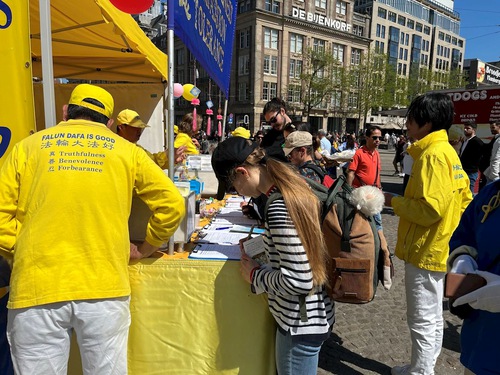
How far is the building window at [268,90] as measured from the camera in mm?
45534

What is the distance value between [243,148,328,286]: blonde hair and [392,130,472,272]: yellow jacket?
0.93m

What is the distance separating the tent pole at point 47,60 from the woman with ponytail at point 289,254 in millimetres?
1068

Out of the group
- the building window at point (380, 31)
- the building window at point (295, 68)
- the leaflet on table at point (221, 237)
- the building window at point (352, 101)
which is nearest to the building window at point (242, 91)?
the building window at point (295, 68)

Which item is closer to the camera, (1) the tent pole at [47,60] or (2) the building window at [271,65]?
(1) the tent pole at [47,60]

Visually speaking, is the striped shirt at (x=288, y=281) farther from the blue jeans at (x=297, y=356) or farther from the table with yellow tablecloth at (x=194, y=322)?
the table with yellow tablecloth at (x=194, y=322)

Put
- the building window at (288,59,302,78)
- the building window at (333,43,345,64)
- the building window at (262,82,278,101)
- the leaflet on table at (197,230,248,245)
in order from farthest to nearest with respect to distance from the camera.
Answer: the building window at (333,43,345,64) < the building window at (288,59,302,78) < the building window at (262,82,278,101) < the leaflet on table at (197,230,248,245)

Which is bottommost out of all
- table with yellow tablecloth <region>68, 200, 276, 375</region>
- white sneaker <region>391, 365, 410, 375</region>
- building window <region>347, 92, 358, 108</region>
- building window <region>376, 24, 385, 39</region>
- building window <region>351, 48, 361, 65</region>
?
white sneaker <region>391, 365, 410, 375</region>

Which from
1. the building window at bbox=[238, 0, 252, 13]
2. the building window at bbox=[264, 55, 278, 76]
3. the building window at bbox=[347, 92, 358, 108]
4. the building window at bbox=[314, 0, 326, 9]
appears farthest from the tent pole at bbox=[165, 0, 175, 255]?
the building window at bbox=[314, 0, 326, 9]

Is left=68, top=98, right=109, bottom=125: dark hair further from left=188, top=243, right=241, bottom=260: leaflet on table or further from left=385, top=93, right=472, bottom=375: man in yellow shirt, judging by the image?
left=385, top=93, right=472, bottom=375: man in yellow shirt

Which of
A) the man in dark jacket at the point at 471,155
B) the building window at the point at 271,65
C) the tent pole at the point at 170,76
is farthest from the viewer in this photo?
the building window at the point at 271,65

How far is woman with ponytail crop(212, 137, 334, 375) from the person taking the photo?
146 centimetres

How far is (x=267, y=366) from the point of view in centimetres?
204

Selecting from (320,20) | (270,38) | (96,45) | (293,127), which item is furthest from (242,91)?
(293,127)

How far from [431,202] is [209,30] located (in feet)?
8.09
